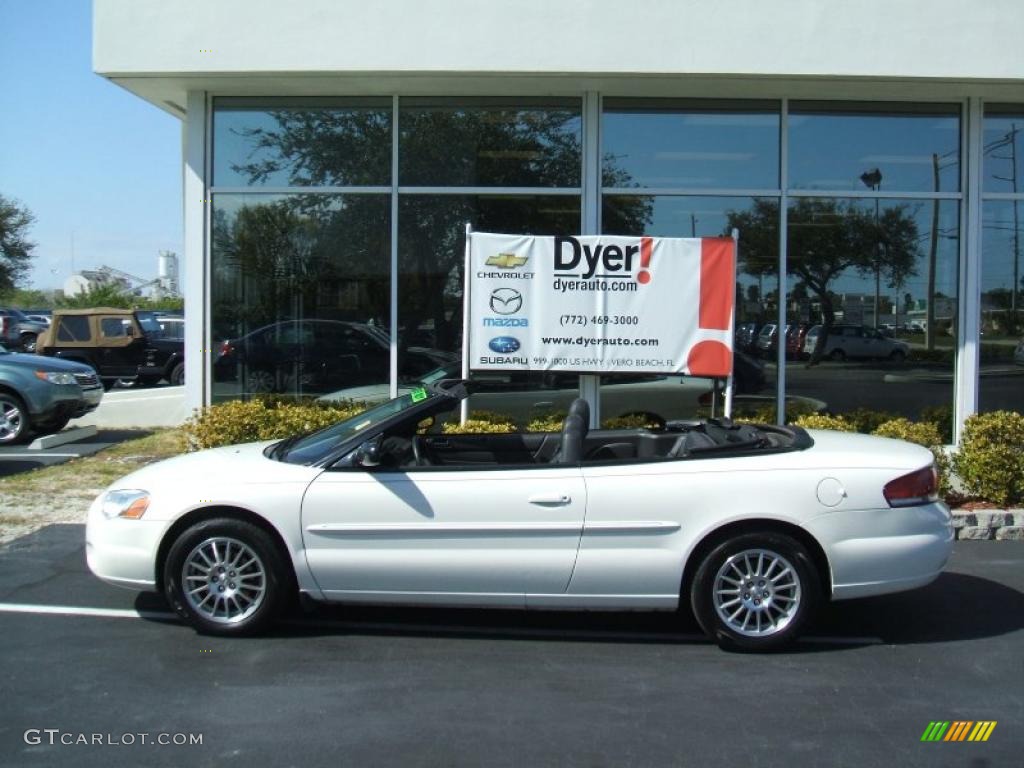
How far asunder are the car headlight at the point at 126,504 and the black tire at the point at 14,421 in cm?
806

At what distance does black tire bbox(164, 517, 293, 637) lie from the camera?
5207 millimetres

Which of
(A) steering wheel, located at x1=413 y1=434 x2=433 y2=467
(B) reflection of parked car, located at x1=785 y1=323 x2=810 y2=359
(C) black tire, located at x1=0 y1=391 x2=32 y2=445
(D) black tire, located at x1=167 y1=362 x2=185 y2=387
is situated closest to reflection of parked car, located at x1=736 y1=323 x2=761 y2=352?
(B) reflection of parked car, located at x1=785 y1=323 x2=810 y2=359

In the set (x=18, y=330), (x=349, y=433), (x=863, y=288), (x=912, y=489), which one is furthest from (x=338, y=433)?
(x=18, y=330)

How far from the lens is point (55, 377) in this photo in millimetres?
12898

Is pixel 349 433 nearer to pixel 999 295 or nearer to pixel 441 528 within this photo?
pixel 441 528

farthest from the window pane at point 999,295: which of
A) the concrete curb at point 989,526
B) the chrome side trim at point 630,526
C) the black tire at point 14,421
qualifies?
the black tire at point 14,421

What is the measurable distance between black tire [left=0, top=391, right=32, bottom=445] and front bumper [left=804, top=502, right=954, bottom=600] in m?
10.7

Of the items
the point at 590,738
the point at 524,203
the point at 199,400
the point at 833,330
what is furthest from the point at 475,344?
the point at 590,738

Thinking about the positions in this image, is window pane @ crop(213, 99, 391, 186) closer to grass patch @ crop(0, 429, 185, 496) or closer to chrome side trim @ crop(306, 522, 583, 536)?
grass patch @ crop(0, 429, 185, 496)

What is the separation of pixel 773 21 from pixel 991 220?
320 centimetres

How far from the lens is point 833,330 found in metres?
10.0

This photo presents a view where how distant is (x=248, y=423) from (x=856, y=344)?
605 centimetres

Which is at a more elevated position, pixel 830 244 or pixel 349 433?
pixel 830 244

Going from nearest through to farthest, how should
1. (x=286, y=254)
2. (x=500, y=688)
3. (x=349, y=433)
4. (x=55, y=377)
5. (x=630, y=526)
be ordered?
1. (x=500, y=688)
2. (x=630, y=526)
3. (x=349, y=433)
4. (x=286, y=254)
5. (x=55, y=377)
